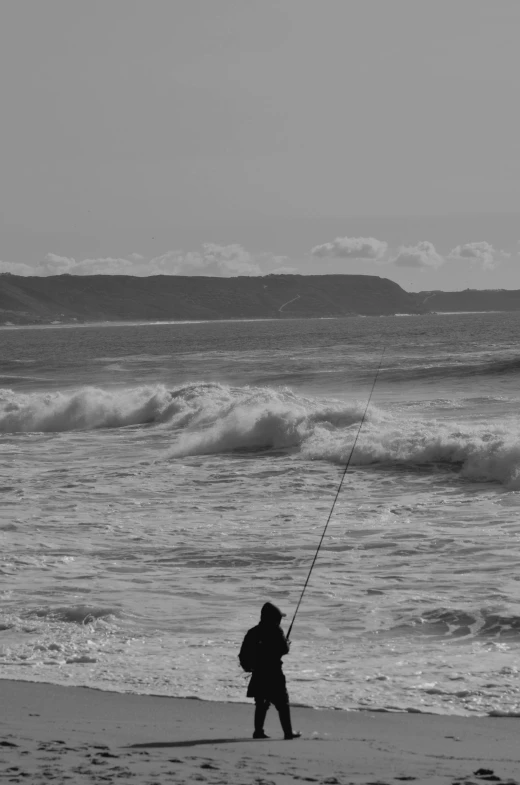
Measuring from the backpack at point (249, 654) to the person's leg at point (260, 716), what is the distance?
7.7 inches

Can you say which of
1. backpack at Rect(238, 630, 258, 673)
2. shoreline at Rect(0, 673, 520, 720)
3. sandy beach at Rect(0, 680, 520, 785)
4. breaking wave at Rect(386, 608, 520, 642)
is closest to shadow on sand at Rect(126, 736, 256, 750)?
sandy beach at Rect(0, 680, 520, 785)

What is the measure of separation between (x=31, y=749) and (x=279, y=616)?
5.20 ft

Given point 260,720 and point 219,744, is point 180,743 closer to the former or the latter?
point 219,744

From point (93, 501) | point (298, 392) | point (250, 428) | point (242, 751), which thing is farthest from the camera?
point (298, 392)

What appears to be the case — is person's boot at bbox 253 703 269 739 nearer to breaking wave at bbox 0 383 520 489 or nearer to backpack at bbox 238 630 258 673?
backpack at bbox 238 630 258 673

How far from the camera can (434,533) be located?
437 inches

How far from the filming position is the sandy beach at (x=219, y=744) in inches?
178

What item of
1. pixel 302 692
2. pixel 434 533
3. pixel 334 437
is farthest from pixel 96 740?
pixel 334 437

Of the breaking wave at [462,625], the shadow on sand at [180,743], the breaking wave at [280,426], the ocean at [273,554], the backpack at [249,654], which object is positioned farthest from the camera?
the breaking wave at [280,426]

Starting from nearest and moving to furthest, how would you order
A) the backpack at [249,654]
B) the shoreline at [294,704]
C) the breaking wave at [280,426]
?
the backpack at [249,654] < the shoreline at [294,704] < the breaking wave at [280,426]

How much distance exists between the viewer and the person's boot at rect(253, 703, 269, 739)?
536cm

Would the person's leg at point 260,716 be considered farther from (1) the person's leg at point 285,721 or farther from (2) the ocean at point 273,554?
(2) the ocean at point 273,554

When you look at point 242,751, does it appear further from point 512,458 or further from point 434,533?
point 512,458

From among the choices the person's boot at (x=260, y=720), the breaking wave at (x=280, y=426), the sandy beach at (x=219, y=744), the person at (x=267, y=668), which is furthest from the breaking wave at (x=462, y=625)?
the breaking wave at (x=280, y=426)
